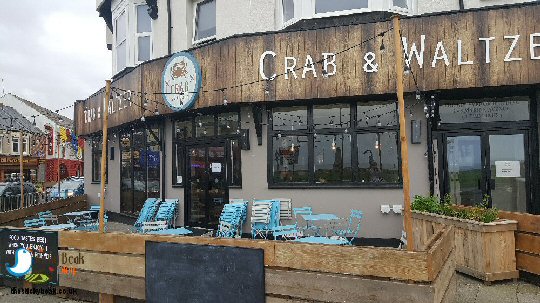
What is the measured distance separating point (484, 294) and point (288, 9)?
8.37 metres

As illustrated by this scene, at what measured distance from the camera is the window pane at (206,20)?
40.7 ft

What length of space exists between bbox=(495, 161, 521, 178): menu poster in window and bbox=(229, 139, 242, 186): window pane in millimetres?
6242

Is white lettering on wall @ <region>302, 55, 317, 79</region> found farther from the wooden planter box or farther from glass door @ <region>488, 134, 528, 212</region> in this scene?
glass door @ <region>488, 134, 528, 212</region>

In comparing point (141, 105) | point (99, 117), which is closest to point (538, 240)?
point (141, 105)

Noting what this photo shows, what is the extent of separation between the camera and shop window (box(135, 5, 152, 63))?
46.3 ft

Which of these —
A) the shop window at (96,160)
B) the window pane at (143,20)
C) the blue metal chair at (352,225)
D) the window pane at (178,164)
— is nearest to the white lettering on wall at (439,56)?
the blue metal chair at (352,225)

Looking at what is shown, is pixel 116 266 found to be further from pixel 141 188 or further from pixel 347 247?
pixel 141 188

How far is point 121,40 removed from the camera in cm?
1519

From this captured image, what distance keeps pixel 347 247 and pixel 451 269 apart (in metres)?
1.91

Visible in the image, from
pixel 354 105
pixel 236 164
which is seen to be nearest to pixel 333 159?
pixel 354 105

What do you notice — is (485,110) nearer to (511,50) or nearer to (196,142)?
(511,50)

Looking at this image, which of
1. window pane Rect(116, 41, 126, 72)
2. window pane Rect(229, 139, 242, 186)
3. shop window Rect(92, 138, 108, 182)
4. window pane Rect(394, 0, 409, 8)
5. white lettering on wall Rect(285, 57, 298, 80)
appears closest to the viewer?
white lettering on wall Rect(285, 57, 298, 80)

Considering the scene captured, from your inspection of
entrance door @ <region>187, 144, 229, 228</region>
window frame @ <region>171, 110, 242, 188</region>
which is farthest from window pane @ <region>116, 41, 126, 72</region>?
entrance door @ <region>187, 144, 229, 228</region>

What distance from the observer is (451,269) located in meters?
5.18
